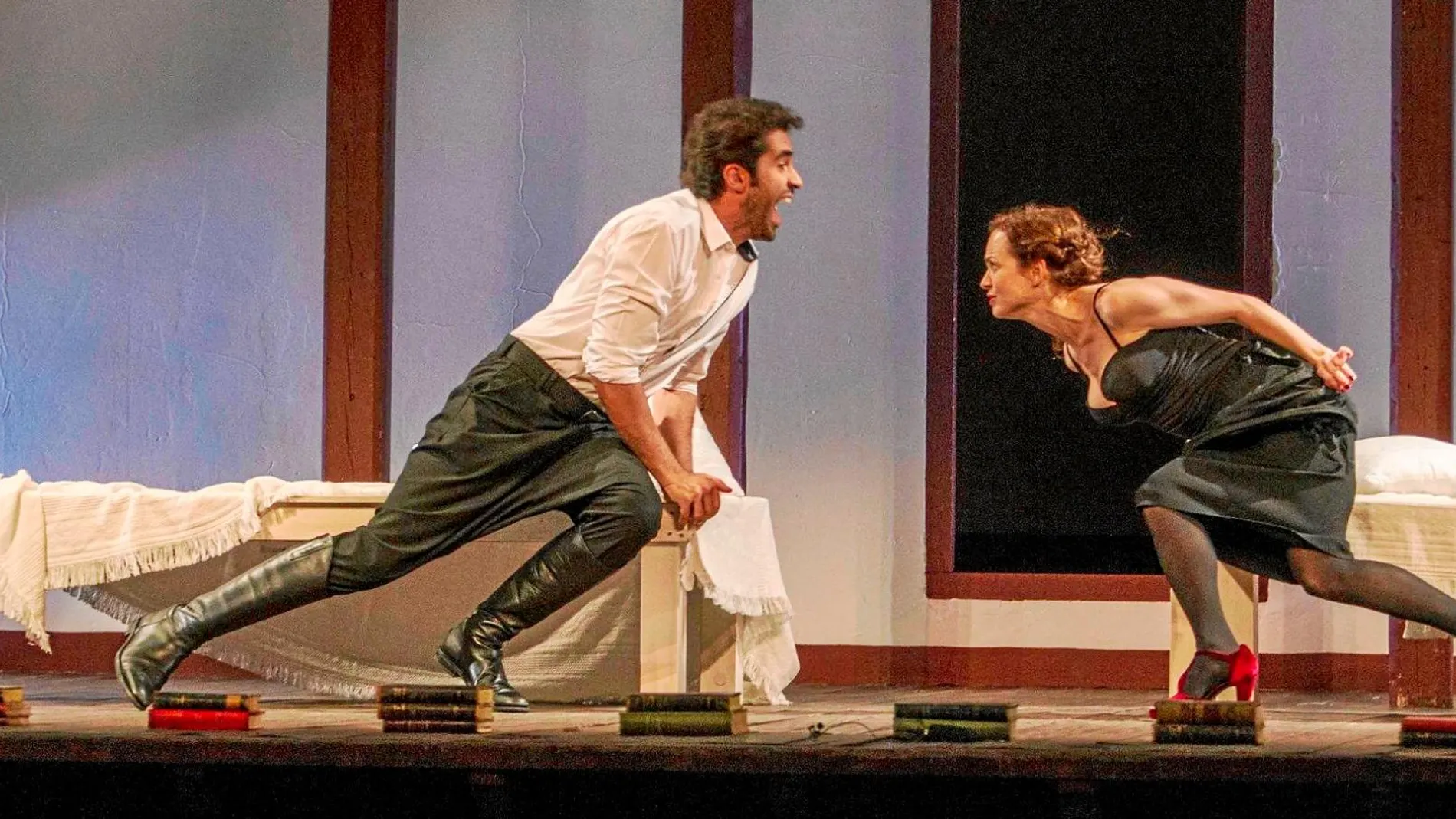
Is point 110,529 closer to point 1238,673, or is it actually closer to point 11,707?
point 11,707

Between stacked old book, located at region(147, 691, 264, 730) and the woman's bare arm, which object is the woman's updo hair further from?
stacked old book, located at region(147, 691, 264, 730)

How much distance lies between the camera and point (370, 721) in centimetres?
388

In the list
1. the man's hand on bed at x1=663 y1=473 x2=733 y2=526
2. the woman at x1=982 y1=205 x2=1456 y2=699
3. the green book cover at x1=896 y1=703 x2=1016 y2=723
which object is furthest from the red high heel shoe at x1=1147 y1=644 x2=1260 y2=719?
the man's hand on bed at x1=663 y1=473 x2=733 y2=526

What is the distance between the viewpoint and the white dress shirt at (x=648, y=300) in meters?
3.97

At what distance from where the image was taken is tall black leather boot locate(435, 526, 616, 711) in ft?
13.2

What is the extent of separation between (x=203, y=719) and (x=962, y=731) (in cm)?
132

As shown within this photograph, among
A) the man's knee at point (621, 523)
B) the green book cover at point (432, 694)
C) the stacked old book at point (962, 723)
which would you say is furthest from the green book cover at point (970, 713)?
the man's knee at point (621, 523)

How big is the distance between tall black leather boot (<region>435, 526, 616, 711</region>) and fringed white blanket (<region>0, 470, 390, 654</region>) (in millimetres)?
714

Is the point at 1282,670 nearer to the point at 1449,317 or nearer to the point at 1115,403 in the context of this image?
the point at 1449,317

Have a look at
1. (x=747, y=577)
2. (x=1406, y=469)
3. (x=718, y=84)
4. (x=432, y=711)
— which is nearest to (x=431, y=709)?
(x=432, y=711)

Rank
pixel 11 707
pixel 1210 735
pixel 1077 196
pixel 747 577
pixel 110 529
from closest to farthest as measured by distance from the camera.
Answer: pixel 1210 735, pixel 11 707, pixel 110 529, pixel 747 577, pixel 1077 196

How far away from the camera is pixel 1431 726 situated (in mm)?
3137

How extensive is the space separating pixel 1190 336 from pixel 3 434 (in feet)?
13.6

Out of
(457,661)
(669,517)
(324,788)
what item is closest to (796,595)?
(669,517)
